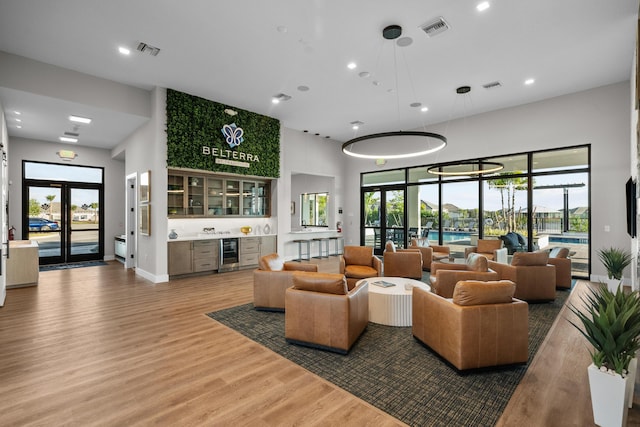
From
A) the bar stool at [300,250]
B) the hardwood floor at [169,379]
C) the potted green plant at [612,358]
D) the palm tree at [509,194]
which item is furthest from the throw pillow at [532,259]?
the bar stool at [300,250]

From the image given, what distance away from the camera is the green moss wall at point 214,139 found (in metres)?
6.98

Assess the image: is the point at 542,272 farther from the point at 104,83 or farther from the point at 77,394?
the point at 104,83

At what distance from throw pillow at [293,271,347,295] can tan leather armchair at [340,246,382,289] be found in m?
2.32

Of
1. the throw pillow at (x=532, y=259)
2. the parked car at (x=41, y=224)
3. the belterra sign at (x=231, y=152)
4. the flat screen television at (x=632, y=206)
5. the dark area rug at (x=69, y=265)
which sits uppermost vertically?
the belterra sign at (x=231, y=152)

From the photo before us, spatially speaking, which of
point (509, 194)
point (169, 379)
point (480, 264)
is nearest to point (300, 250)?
point (509, 194)

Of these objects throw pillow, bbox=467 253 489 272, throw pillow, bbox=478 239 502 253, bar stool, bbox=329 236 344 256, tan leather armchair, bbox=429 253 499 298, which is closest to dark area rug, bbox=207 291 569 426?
tan leather armchair, bbox=429 253 499 298

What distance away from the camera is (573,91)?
698 cm

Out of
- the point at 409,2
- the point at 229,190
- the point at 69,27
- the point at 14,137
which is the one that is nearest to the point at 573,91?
the point at 409,2

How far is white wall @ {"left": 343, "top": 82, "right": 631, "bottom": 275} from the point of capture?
21.3 ft

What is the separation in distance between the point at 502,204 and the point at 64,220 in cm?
1244

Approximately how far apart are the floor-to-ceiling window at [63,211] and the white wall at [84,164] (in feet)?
0.43

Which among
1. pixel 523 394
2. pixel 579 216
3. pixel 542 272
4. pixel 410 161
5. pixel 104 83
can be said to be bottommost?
pixel 523 394

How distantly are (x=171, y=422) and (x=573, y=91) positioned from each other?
9.20 meters

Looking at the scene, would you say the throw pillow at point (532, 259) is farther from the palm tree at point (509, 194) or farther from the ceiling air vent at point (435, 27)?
the ceiling air vent at point (435, 27)
